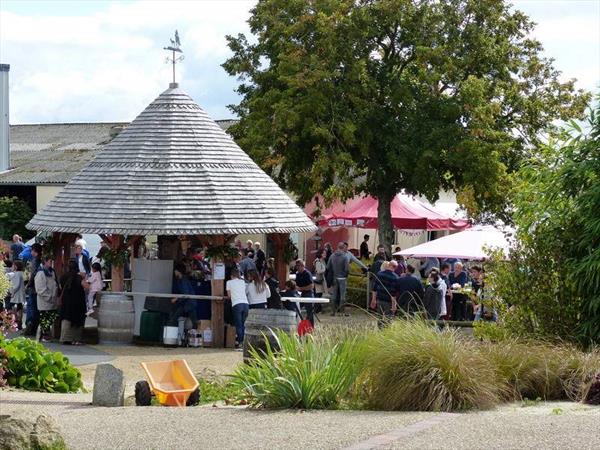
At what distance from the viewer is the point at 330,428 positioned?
11.8 metres

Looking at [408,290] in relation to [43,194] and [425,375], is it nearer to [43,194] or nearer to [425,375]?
[425,375]

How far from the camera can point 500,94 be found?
38625mm

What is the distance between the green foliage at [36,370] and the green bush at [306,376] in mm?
3696

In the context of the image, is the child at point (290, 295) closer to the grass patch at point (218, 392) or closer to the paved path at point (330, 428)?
the grass patch at point (218, 392)

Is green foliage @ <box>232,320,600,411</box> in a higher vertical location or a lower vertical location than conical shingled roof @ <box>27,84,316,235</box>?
lower

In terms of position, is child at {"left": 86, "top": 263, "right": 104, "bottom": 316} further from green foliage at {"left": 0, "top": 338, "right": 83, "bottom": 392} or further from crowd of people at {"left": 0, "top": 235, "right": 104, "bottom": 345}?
green foliage at {"left": 0, "top": 338, "right": 83, "bottom": 392}

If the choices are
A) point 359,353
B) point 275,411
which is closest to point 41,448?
point 275,411

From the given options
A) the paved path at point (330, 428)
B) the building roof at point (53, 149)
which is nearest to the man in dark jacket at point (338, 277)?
the paved path at point (330, 428)

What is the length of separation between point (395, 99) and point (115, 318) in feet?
52.4

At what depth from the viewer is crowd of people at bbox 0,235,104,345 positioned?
911 inches

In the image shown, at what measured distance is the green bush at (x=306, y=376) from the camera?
13414 mm

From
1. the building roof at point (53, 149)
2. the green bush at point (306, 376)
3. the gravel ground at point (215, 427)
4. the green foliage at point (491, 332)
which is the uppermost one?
the building roof at point (53, 149)

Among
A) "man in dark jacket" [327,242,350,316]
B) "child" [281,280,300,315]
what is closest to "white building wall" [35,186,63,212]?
"man in dark jacket" [327,242,350,316]

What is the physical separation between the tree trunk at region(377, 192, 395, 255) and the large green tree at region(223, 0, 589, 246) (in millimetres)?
44
